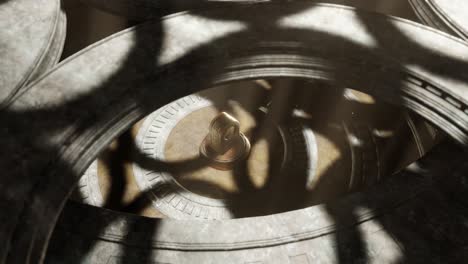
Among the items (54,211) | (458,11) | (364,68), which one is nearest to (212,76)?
(364,68)

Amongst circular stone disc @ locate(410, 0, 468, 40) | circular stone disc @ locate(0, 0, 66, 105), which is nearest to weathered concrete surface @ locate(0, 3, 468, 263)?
circular stone disc @ locate(0, 0, 66, 105)

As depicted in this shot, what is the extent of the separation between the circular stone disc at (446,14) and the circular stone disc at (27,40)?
6.56 m

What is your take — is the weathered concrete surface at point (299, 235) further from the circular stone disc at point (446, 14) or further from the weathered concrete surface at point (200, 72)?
the circular stone disc at point (446, 14)

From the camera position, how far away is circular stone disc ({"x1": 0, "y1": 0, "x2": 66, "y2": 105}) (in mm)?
6102

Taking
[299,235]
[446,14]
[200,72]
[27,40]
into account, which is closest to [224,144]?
[200,72]

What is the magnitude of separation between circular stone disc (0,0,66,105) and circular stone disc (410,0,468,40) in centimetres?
656

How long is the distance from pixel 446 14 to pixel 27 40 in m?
7.24

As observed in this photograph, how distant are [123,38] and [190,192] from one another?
3.96 m

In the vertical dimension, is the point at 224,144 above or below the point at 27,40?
below

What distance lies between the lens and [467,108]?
21.3 ft

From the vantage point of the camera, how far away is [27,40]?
6.55 m

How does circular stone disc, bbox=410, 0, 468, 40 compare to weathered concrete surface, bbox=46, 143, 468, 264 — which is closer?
weathered concrete surface, bbox=46, 143, 468, 264

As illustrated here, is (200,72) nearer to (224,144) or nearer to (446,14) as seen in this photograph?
(224,144)

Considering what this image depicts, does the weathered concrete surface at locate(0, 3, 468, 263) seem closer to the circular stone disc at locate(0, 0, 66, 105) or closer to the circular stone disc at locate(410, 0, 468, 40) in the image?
the circular stone disc at locate(0, 0, 66, 105)
